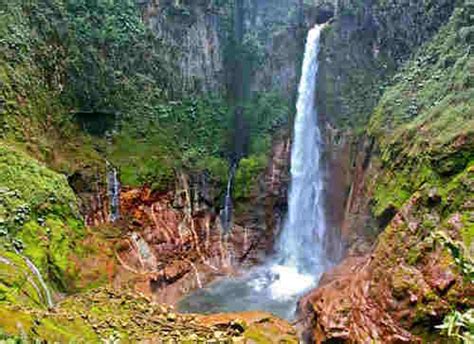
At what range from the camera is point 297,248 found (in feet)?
57.8

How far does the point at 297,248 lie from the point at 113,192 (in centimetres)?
646

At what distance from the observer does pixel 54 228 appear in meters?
12.6

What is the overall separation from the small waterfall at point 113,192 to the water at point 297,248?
352 centimetres

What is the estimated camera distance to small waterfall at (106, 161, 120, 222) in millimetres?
16172

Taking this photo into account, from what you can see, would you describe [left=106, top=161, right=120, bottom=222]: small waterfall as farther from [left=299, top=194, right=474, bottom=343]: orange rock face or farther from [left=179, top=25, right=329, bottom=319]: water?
[left=299, top=194, right=474, bottom=343]: orange rock face

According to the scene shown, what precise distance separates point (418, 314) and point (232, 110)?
1241 cm

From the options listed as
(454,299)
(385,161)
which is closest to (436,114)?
(385,161)

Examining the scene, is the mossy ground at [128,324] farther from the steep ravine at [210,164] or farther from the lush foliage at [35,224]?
the lush foliage at [35,224]

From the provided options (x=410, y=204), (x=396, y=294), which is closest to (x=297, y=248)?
(x=410, y=204)

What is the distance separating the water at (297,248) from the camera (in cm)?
1473

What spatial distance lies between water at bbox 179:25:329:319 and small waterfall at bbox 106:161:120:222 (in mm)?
3524

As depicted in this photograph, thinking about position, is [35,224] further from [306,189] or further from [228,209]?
[306,189]

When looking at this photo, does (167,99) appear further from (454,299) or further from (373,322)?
(454,299)

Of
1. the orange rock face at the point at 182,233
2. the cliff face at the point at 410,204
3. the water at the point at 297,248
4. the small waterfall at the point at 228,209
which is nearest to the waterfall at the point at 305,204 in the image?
the water at the point at 297,248
